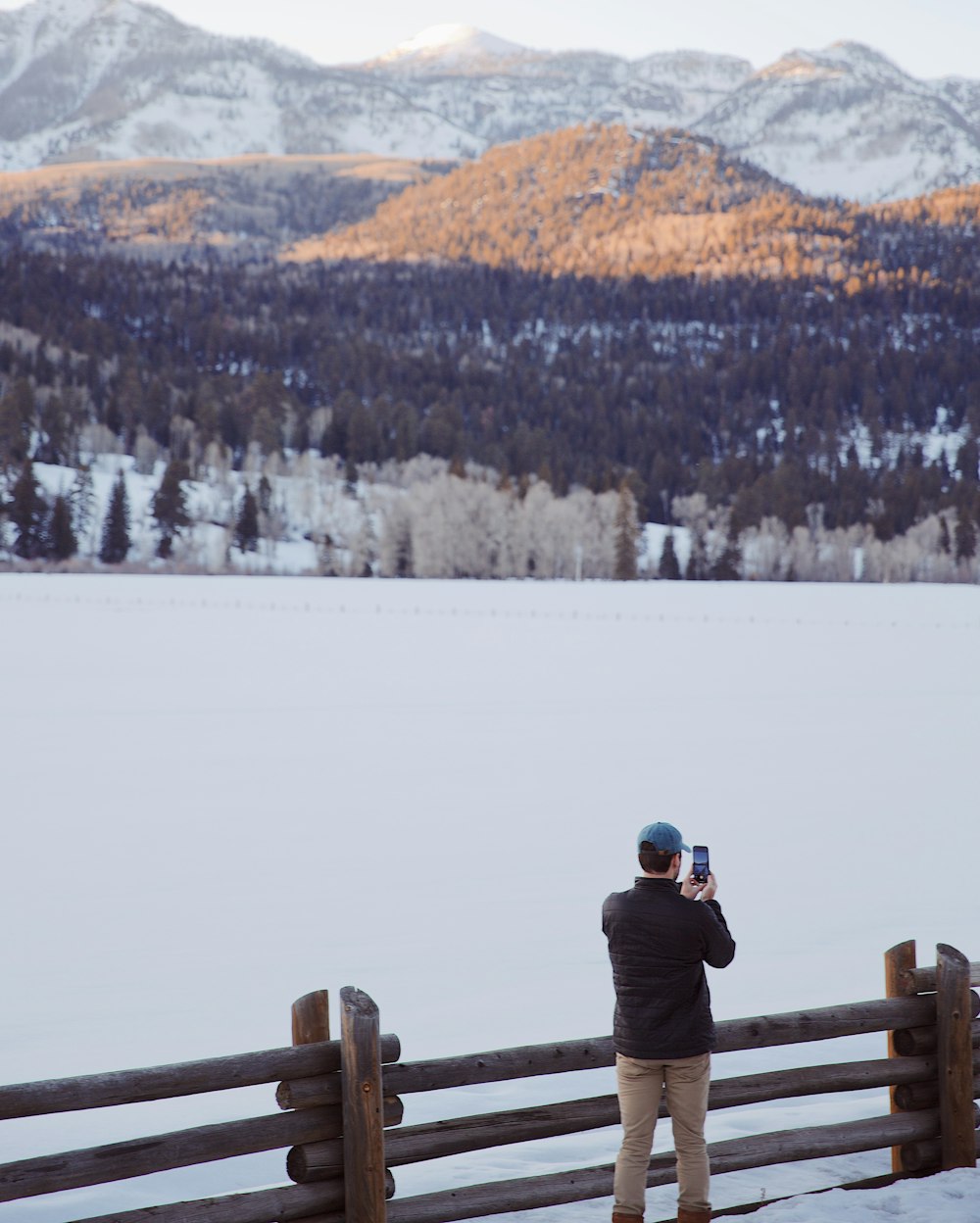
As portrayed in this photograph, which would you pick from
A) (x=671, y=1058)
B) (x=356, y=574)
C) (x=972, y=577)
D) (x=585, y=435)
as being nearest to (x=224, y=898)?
(x=671, y=1058)

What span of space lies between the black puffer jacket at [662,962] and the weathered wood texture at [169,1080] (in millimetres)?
924

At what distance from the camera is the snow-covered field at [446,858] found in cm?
788

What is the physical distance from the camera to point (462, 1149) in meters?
5.12

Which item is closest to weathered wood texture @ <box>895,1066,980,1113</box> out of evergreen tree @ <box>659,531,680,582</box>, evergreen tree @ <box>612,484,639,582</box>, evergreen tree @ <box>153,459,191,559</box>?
evergreen tree @ <box>612,484,639,582</box>

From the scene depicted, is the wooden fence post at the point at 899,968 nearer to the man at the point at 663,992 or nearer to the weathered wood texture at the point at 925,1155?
the weathered wood texture at the point at 925,1155

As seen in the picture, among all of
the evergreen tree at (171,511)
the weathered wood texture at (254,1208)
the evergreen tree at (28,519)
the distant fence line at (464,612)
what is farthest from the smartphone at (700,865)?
the evergreen tree at (171,511)

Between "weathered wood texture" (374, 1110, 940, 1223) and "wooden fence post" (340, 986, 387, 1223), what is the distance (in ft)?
0.81

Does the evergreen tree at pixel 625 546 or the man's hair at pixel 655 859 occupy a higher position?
the evergreen tree at pixel 625 546

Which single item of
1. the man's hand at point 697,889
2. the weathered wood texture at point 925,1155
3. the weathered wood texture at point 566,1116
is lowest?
the weathered wood texture at point 925,1155

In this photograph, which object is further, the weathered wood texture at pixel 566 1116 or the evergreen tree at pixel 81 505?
the evergreen tree at pixel 81 505

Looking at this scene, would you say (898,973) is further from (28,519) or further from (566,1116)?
(28,519)

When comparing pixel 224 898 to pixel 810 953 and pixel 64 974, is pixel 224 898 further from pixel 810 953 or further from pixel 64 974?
pixel 810 953

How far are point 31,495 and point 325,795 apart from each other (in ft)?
351

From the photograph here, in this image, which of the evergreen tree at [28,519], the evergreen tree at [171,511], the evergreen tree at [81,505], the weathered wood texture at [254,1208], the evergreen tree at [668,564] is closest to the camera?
the weathered wood texture at [254,1208]
